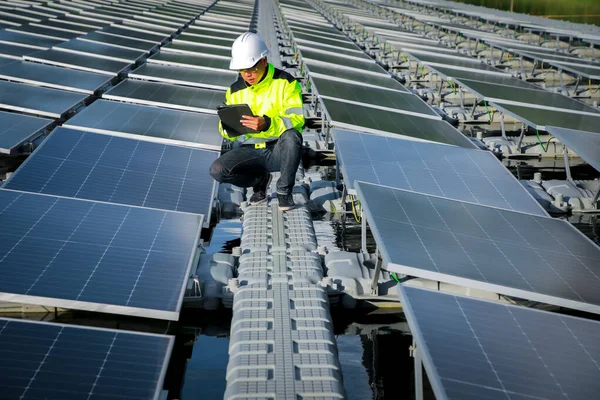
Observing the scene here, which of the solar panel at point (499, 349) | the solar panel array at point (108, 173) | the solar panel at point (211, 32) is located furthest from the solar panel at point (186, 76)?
the solar panel at point (499, 349)

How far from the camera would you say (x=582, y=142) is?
904 cm

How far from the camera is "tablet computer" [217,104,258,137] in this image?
7004 millimetres

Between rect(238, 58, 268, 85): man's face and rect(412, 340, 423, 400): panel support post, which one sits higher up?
rect(238, 58, 268, 85): man's face

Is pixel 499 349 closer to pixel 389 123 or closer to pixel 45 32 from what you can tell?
pixel 389 123

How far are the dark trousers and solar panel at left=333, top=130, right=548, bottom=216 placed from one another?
0.60 m

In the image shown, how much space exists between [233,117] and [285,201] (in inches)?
50.6

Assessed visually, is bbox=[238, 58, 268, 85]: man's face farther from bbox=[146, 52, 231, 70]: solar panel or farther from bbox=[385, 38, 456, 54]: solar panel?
bbox=[385, 38, 456, 54]: solar panel

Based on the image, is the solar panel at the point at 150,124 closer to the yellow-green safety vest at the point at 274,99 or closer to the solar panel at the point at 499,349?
the yellow-green safety vest at the point at 274,99

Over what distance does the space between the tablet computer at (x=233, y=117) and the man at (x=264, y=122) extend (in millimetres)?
86

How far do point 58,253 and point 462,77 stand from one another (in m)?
11.4

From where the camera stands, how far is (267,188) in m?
8.55

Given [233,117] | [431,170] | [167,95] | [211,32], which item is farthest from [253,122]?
[211,32]

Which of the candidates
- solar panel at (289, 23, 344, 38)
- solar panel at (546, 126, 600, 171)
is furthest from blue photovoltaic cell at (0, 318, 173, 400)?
solar panel at (289, 23, 344, 38)

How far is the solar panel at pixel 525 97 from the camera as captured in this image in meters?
11.7
